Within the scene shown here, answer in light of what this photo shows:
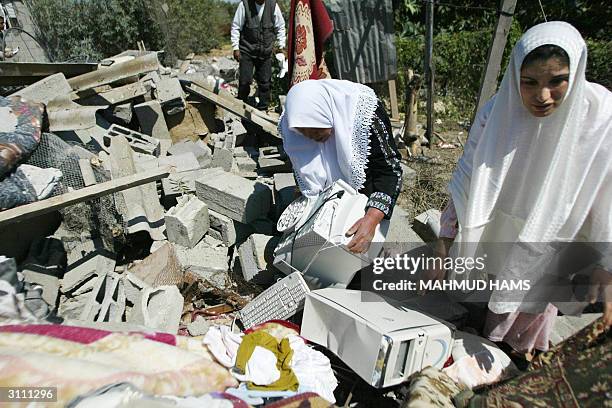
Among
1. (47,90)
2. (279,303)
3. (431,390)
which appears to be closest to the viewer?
(431,390)

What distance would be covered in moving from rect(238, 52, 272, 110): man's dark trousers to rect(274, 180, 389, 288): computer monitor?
3995 millimetres

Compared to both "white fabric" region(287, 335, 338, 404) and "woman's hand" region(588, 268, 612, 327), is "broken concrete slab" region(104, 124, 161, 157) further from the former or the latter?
"woman's hand" region(588, 268, 612, 327)

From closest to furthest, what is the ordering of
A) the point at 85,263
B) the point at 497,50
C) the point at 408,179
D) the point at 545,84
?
1. the point at 545,84
2. the point at 85,263
3. the point at 497,50
4. the point at 408,179

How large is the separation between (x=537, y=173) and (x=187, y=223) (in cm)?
266

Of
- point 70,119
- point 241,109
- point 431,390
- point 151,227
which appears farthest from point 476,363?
point 241,109

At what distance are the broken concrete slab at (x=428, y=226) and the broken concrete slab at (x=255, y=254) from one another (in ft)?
4.27

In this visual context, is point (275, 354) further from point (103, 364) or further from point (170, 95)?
point (170, 95)

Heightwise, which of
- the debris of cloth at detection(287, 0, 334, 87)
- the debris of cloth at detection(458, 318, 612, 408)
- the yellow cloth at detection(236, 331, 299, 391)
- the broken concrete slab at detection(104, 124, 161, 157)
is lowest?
the yellow cloth at detection(236, 331, 299, 391)

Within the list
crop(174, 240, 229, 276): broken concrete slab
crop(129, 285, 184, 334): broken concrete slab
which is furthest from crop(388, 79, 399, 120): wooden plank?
crop(129, 285, 184, 334): broken concrete slab

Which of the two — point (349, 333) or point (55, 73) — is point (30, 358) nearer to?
point (349, 333)

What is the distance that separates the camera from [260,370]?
1.94 m

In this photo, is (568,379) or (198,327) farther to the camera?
(198,327)

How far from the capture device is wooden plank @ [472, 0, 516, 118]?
3.75m

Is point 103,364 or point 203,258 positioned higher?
point 103,364
